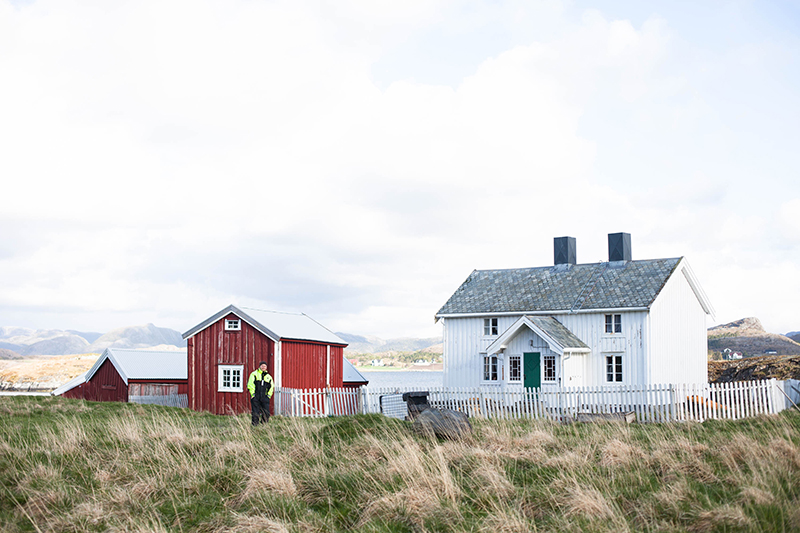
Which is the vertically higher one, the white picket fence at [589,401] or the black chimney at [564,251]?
the black chimney at [564,251]

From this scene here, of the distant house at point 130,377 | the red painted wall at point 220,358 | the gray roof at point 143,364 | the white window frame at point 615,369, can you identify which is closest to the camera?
the red painted wall at point 220,358

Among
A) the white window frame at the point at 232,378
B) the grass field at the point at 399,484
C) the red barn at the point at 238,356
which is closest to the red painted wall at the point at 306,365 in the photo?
the red barn at the point at 238,356

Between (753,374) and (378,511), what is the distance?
1422 inches

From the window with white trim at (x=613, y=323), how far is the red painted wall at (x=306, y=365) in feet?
40.1

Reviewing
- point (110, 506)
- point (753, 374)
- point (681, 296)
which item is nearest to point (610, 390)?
point (681, 296)

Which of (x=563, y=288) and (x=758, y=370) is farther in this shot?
(x=758, y=370)

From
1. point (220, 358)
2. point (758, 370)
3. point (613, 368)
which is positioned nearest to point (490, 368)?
point (613, 368)

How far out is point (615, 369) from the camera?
2839cm

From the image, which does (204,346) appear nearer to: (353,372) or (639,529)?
(353,372)

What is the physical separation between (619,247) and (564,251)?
2651 mm

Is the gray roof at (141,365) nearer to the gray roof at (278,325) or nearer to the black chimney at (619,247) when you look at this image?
the gray roof at (278,325)

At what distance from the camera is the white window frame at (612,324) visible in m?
28.2

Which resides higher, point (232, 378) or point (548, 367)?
point (548, 367)

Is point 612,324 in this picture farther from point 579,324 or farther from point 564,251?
point 564,251
